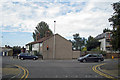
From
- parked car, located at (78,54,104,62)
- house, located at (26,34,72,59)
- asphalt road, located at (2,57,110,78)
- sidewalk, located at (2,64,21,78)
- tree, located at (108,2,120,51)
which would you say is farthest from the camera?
house, located at (26,34,72,59)

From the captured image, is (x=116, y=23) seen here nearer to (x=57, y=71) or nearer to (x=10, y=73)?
(x=57, y=71)

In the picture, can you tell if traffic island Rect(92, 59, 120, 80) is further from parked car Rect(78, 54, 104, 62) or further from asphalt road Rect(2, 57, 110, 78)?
parked car Rect(78, 54, 104, 62)

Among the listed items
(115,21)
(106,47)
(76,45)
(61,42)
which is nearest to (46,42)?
(61,42)

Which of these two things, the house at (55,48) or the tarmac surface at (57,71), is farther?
the house at (55,48)

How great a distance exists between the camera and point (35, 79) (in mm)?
9766

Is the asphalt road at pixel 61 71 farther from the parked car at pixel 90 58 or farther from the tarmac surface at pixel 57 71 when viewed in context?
the parked car at pixel 90 58

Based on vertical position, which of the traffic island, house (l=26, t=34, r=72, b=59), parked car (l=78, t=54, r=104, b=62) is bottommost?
the traffic island

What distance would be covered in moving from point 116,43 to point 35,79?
466 inches

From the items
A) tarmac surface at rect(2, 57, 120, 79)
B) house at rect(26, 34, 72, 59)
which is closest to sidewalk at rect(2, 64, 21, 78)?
tarmac surface at rect(2, 57, 120, 79)

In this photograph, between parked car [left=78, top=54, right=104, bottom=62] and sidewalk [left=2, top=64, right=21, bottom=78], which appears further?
parked car [left=78, top=54, right=104, bottom=62]

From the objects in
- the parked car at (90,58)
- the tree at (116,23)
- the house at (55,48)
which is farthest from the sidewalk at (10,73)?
the house at (55,48)

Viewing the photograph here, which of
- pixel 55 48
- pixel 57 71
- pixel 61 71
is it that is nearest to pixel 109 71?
pixel 61 71

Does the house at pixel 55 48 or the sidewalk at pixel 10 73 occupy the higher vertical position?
the house at pixel 55 48

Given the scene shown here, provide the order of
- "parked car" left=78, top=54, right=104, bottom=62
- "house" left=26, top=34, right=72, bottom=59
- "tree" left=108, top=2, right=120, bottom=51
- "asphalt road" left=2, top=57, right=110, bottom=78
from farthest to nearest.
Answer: "house" left=26, top=34, right=72, bottom=59 < "parked car" left=78, top=54, right=104, bottom=62 < "tree" left=108, top=2, right=120, bottom=51 < "asphalt road" left=2, top=57, right=110, bottom=78
